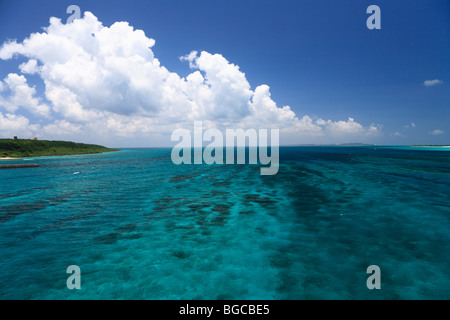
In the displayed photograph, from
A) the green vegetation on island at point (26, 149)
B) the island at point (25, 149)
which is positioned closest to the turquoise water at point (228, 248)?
the island at point (25, 149)

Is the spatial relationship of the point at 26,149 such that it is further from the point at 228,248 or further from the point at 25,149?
the point at 228,248

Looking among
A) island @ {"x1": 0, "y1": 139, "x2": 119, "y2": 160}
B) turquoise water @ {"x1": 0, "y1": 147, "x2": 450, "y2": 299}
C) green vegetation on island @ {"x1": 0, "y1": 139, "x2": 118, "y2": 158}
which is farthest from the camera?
green vegetation on island @ {"x1": 0, "y1": 139, "x2": 118, "y2": 158}

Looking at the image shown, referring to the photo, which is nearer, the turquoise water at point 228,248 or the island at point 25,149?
the turquoise water at point 228,248

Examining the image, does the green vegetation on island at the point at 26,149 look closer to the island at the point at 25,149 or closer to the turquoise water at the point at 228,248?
the island at the point at 25,149

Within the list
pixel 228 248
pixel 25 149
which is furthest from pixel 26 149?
pixel 228 248

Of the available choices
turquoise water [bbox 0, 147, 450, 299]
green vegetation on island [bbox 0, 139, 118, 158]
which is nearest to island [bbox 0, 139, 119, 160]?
green vegetation on island [bbox 0, 139, 118, 158]

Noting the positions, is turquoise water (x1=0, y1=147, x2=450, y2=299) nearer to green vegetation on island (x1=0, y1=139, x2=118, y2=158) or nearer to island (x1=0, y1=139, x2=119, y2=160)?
island (x1=0, y1=139, x2=119, y2=160)

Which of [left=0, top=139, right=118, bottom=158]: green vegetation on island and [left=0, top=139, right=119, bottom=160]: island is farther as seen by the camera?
[left=0, top=139, right=118, bottom=158]: green vegetation on island

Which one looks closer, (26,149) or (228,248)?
(228,248)

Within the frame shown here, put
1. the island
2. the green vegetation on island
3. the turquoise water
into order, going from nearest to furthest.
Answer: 1. the turquoise water
2. the island
3. the green vegetation on island

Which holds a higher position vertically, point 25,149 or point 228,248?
point 25,149

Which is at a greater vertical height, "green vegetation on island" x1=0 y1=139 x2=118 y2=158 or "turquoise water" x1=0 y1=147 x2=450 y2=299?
"green vegetation on island" x1=0 y1=139 x2=118 y2=158
